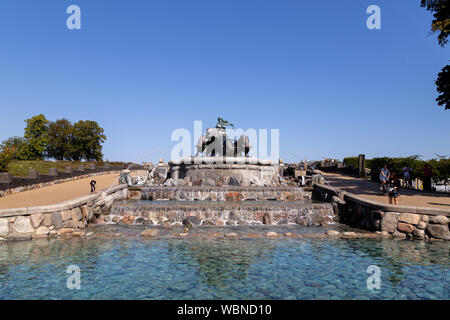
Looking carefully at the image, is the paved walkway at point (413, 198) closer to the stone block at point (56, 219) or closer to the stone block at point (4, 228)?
the stone block at point (56, 219)

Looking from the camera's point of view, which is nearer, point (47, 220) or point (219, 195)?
point (47, 220)

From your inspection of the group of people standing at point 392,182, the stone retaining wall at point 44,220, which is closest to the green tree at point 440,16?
the group of people standing at point 392,182

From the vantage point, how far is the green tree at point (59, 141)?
2581 inches

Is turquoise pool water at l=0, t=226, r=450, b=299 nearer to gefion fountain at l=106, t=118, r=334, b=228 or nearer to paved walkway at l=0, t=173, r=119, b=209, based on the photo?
gefion fountain at l=106, t=118, r=334, b=228

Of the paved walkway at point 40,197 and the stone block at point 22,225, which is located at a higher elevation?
the paved walkway at point 40,197

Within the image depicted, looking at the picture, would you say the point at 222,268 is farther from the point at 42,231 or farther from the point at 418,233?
the point at 418,233

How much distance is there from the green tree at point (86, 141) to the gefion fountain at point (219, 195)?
153 feet

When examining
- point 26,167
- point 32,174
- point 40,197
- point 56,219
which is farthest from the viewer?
point 26,167

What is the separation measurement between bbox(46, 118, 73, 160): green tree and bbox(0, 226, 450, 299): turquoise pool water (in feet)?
210

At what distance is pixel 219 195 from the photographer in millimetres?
17625

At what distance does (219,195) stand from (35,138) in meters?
61.4

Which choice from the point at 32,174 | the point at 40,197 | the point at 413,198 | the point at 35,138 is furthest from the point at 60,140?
the point at 413,198

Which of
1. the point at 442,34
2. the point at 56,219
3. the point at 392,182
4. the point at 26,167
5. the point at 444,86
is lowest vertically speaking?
the point at 56,219
